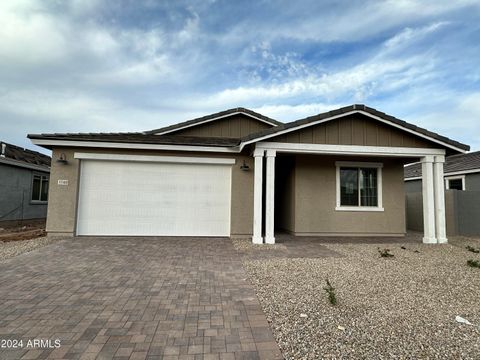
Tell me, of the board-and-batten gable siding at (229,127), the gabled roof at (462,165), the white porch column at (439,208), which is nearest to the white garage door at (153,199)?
the board-and-batten gable siding at (229,127)

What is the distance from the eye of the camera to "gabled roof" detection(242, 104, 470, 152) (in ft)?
26.8

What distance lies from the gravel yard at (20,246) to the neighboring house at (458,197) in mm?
14781

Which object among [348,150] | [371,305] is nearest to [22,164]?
[348,150]

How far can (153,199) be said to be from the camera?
9.20 m

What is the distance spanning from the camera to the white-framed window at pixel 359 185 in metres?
10.2

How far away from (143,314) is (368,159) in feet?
30.9

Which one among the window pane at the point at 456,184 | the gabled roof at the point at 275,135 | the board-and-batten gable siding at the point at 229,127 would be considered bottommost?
the window pane at the point at 456,184

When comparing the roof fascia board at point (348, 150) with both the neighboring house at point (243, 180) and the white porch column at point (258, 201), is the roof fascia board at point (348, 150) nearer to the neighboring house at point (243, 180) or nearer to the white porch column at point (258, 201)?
the neighboring house at point (243, 180)

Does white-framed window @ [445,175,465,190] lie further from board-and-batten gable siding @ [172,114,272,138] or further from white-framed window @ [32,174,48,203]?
white-framed window @ [32,174,48,203]

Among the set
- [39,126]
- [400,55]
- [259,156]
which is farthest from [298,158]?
[39,126]

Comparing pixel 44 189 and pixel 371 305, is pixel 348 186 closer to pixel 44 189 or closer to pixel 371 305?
pixel 371 305

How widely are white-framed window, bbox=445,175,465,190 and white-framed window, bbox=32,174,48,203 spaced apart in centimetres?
2270

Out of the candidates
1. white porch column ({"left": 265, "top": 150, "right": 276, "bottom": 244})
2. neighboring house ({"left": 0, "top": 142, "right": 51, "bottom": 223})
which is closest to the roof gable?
white porch column ({"left": 265, "top": 150, "right": 276, "bottom": 244})

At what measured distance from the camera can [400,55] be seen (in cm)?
1188
